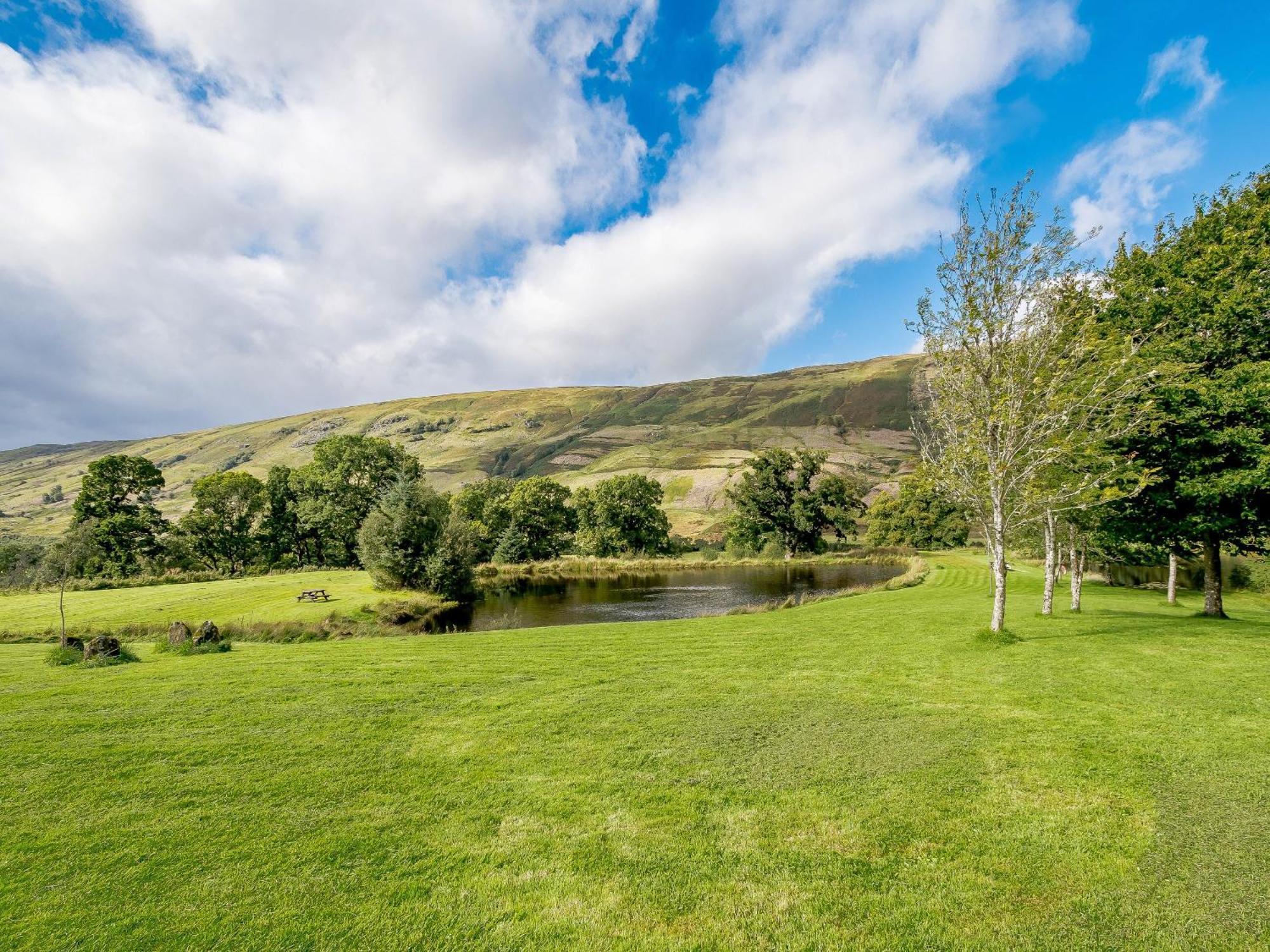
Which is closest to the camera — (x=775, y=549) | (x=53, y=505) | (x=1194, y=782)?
(x=1194, y=782)

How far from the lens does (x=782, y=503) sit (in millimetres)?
74125

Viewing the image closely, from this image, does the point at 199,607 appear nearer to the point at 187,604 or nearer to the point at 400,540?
the point at 187,604

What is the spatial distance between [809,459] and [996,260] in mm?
60636

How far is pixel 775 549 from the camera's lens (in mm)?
70938

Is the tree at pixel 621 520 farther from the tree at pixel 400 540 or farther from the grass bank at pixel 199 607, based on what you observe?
the grass bank at pixel 199 607

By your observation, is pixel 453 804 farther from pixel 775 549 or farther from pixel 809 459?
pixel 809 459

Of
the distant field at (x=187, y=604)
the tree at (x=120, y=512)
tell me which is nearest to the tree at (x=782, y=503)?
the distant field at (x=187, y=604)

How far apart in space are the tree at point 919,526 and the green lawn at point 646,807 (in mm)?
67316

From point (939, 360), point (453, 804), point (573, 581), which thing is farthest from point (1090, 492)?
point (573, 581)

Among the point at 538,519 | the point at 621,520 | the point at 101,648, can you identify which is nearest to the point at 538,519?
the point at 538,519

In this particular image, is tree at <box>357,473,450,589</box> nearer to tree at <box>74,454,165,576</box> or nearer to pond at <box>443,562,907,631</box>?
pond at <box>443,562,907,631</box>

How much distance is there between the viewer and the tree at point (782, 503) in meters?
72.5

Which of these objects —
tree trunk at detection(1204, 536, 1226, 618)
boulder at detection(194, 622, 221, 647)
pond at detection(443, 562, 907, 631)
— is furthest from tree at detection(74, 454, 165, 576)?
tree trunk at detection(1204, 536, 1226, 618)

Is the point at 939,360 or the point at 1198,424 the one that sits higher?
the point at 939,360
